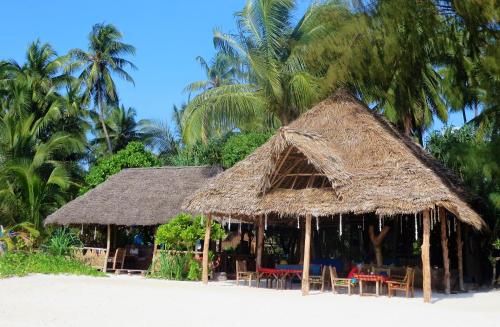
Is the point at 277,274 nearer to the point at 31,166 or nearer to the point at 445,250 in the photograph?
the point at 445,250

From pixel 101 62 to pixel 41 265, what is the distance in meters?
18.3

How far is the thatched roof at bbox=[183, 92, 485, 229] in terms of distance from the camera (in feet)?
43.3

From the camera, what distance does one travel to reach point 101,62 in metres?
33.2

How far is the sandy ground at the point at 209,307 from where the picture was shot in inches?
359

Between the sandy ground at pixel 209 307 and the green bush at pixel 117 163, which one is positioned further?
the green bush at pixel 117 163

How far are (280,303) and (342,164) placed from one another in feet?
14.1

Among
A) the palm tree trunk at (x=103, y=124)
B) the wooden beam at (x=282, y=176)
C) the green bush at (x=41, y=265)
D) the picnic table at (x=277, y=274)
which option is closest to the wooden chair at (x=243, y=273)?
the picnic table at (x=277, y=274)

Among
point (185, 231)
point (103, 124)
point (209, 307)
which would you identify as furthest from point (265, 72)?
point (103, 124)

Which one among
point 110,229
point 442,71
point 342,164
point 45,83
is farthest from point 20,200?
point 442,71

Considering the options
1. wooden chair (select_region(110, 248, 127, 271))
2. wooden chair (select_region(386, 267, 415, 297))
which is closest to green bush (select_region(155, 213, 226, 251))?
wooden chair (select_region(110, 248, 127, 271))

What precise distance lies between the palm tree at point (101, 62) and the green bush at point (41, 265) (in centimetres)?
1502

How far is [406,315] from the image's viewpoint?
33.5 feet

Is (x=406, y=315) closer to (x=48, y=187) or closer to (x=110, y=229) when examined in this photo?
(x=110, y=229)

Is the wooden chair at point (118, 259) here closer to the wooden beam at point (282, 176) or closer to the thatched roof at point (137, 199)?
the thatched roof at point (137, 199)
